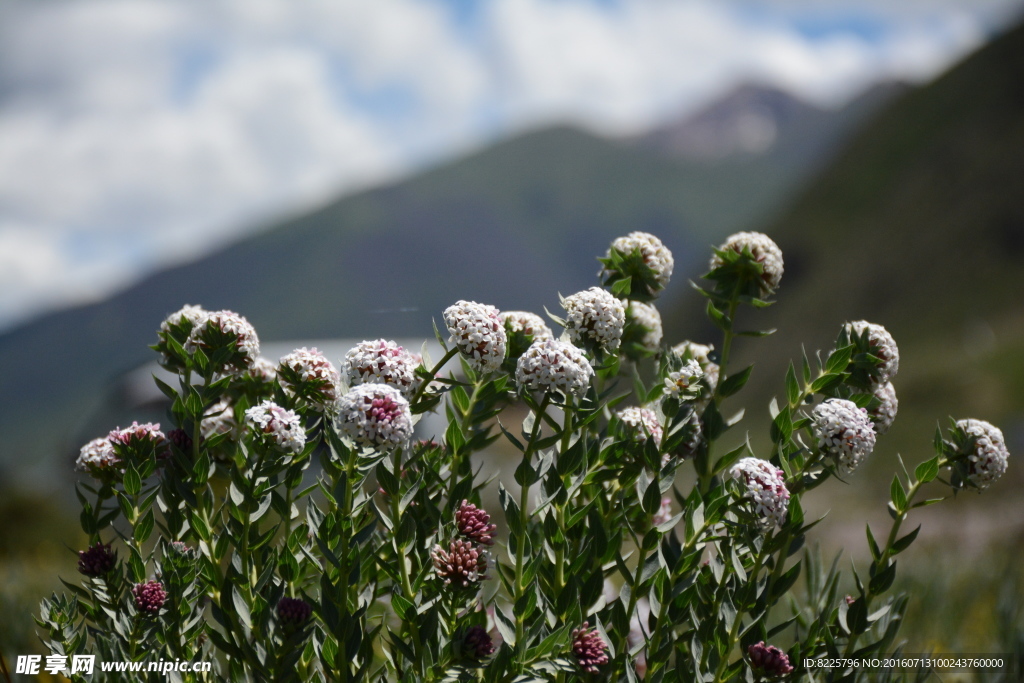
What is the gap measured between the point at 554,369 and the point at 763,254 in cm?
82

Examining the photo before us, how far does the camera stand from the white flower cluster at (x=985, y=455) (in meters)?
2.16

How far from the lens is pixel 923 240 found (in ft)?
205

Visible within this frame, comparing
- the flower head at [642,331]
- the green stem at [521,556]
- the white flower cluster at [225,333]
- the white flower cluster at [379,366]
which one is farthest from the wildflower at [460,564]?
the flower head at [642,331]

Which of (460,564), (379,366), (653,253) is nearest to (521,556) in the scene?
(460,564)

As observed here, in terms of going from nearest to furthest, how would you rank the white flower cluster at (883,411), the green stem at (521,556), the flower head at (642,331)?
1. the green stem at (521,556)
2. the white flower cluster at (883,411)
3. the flower head at (642,331)

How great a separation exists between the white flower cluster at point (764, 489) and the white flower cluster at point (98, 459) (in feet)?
5.68

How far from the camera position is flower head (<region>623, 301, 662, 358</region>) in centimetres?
265

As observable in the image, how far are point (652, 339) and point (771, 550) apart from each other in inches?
32.6

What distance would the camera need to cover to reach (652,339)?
2.69 metres

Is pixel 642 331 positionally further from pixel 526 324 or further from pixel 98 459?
pixel 98 459

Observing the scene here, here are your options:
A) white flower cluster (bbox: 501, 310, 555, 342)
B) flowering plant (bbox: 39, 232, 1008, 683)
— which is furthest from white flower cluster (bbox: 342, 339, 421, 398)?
white flower cluster (bbox: 501, 310, 555, 342)

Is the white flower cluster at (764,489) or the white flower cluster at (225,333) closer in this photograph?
the white flower cluster at (764,489)

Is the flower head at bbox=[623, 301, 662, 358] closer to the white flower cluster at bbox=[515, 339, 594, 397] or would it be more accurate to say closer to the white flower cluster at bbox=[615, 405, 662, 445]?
the white flower cluster at bbox=[615, 405, 662, 445]

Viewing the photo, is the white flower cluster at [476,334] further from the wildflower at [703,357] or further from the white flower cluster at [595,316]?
the wildflower at [703,357]
